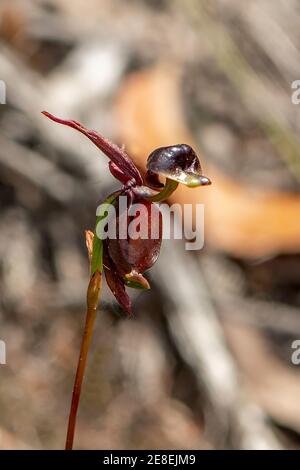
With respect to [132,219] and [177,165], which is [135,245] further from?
[177,165]

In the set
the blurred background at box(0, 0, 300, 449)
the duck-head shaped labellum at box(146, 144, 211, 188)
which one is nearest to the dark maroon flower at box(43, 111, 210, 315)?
the duck-head shaped labellum at box(146, 144, 211, 188)

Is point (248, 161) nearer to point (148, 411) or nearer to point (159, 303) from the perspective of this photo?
point (159, 303)

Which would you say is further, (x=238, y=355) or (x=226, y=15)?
(x=226, y=15)

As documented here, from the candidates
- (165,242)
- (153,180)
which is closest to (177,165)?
(153,180)

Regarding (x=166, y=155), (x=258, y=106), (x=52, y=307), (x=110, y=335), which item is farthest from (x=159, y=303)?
(x=166, y=155)

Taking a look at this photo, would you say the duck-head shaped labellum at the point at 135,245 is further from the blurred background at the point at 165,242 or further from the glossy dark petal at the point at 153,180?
the blurred background at the point at 165,242

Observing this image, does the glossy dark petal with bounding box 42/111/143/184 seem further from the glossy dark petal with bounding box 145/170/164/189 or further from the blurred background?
the blurred background
